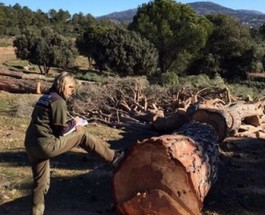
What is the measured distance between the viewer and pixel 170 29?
37594 millimetres

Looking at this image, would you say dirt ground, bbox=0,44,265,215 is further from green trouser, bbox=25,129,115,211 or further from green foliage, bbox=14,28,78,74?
green foliage, bbox=14,28,78,74

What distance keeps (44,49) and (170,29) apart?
A: 29.2 ft

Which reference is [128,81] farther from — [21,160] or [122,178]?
[122,178]

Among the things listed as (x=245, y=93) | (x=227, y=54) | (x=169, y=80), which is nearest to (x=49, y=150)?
(x=245, y=93)

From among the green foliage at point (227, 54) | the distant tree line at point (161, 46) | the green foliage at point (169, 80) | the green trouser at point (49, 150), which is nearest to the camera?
the green trouser at point (49, 150)

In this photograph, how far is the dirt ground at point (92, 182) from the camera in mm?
6062

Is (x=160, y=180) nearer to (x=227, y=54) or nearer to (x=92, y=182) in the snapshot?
(x=92, y=182)

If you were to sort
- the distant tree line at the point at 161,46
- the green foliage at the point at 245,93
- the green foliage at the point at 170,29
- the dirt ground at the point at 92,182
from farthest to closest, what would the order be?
1. the green foliage at the point at 170,29
2. the distant tree line at the point at 161,46
3. the green foliage at the point at 245,93
4. the dirt ground at the point at 92,182

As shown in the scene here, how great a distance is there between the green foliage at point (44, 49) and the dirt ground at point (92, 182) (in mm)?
26993

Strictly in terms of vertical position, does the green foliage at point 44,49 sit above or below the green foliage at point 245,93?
below

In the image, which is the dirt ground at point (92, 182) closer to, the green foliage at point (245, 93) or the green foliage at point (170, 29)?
the green foliage at point (245, 93)

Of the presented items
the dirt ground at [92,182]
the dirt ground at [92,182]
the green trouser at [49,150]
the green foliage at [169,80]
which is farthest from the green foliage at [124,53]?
the green trouser at [49,150]

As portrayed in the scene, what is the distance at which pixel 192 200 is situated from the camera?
5.20 m

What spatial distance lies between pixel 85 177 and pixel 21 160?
1.44m
